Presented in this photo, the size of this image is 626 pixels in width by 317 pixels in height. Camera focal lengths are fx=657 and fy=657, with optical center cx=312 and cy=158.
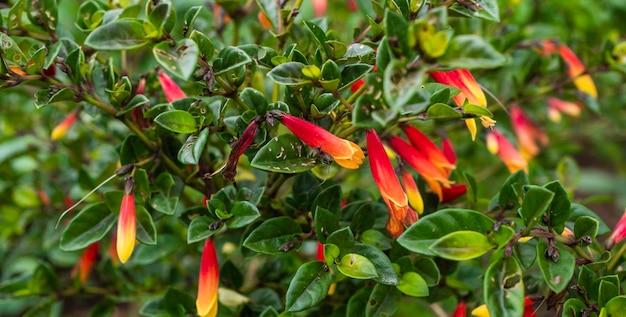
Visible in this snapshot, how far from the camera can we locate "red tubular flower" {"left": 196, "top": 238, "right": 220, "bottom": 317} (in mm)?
1000

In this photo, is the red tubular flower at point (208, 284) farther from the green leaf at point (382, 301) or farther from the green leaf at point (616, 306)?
the green leaf at point (616, 306)

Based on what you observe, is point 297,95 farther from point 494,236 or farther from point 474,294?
point 474,294

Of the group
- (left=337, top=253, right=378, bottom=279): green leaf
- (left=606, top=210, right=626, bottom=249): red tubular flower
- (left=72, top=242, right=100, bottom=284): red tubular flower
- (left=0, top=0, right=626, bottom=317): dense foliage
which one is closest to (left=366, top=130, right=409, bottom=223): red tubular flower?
(left=0, top=0, right=626, bottom=317): dense foliage

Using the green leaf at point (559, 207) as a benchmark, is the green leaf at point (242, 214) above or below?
below

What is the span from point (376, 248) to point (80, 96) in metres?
0.50

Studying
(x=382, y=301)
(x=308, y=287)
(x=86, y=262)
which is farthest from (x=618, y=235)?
(x=86, y=262)

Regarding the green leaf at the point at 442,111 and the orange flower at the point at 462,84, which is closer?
the green leaf at the point at 442,111

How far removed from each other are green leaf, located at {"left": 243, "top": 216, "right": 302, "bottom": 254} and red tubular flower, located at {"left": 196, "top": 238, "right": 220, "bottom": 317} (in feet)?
0.41

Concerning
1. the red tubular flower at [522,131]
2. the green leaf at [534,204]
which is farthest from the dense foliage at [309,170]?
the red tubular flower at [522,131]

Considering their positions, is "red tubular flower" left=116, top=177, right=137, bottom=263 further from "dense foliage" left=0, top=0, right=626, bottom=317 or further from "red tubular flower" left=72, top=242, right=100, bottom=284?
"red tubular flower" left=72, top=242, right=100, bottom=284

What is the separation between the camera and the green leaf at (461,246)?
797 millimetres

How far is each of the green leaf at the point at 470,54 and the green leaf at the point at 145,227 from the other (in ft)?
1.76

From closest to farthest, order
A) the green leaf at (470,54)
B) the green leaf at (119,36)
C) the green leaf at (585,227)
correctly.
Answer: the green leaf at (470,54) < the green leaf at (119,36) < the green leaf at (585,227)

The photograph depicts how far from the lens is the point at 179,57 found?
79 cm
